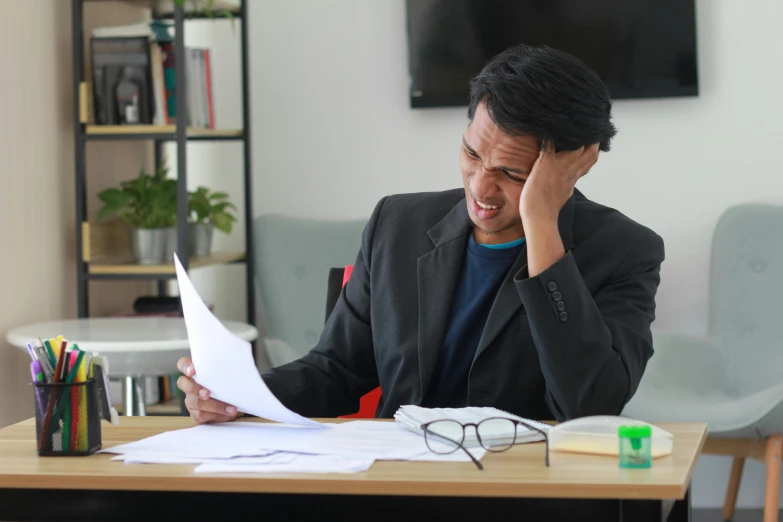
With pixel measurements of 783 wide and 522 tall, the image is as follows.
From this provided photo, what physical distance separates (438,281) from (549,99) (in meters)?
0.35

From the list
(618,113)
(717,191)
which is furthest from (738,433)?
(618,113)

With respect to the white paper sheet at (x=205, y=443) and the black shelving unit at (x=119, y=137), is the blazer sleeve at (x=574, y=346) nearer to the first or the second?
the white paper sheet at (x=205, y=443)

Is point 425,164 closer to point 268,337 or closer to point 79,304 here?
point 268,337

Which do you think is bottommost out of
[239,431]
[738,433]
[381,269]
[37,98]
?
[738,433]

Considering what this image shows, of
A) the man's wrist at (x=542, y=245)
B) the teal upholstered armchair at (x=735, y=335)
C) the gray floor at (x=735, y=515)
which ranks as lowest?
the gray floor at (x=735, y=515)

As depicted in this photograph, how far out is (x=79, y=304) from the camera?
3217 millimetres

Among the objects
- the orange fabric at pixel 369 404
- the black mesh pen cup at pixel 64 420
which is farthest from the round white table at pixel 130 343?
the black mesh pen cup at pixel 64 420

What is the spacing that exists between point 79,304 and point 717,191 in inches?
79.3

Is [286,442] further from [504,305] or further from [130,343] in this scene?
[130,343]

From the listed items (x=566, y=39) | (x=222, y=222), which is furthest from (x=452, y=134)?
(x=222, y=222)

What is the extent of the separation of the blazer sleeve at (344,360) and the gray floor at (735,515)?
1.92 metres

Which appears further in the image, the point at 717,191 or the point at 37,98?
the point at 717,191

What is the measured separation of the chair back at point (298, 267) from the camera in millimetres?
3496

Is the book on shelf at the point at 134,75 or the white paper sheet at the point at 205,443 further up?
the book on shelf at the point at 134,75
